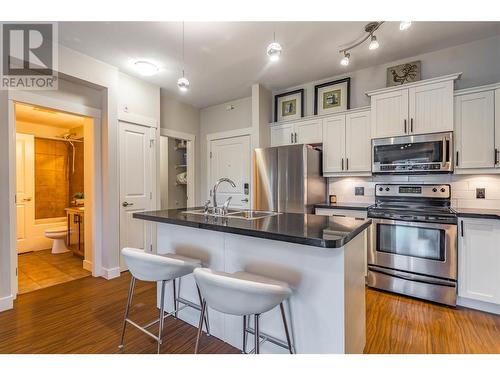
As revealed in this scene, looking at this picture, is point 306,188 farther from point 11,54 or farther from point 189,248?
point 11,54

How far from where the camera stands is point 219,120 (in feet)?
15.5

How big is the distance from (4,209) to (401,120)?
4275 millimetres

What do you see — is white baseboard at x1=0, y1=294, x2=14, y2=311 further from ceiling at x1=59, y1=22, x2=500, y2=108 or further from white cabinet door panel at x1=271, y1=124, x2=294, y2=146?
white cabinet door panel at x1=271, y1=124, x2=294, y2=146

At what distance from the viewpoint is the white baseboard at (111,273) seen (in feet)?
10.5

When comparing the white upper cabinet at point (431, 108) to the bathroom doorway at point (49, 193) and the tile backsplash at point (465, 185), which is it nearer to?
the tile backsplash at point (465, 185)

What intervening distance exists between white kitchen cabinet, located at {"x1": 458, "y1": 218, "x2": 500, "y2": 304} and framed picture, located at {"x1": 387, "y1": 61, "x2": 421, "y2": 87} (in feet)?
5.76

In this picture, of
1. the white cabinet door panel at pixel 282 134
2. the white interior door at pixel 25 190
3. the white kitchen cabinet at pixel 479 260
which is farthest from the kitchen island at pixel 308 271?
the white interior door at pixel 25 190

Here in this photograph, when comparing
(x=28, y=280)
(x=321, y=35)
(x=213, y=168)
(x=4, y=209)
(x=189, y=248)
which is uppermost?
(x=321, y=35)

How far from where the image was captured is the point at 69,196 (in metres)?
5.12

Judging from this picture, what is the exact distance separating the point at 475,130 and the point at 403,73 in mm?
1056

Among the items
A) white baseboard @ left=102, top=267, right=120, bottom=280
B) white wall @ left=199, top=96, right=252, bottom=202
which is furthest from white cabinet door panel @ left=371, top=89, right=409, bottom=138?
white baseboard @ left=102, top=267, right=120, bottom=280

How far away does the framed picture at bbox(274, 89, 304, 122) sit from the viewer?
12.6ft

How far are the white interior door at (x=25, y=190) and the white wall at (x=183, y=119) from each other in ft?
8.06

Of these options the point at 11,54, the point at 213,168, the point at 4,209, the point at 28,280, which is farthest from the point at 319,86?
the point at 28,280
